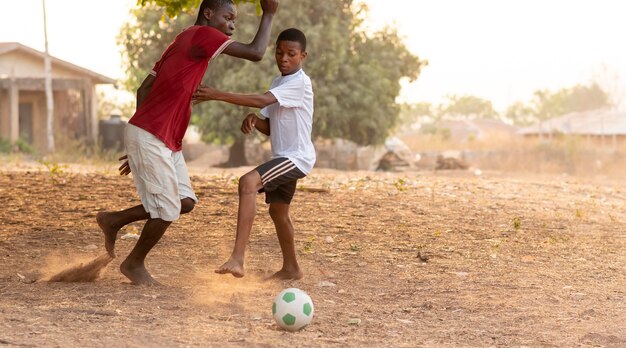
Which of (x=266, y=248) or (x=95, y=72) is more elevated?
(x=95, y=72)

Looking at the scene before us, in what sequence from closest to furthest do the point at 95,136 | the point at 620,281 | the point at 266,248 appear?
1. the point at 620,281
2. the point at 266,248
3. the point at 95,136

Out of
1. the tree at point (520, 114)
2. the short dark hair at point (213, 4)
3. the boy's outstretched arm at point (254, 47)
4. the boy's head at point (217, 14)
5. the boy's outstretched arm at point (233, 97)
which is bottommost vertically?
the boy's outstretched arm at point (233, 97)

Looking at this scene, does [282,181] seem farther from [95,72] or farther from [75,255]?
[95,72]

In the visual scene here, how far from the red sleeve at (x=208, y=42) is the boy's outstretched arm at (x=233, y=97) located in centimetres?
20

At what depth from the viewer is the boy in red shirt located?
599 cm

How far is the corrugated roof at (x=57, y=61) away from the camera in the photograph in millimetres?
31234

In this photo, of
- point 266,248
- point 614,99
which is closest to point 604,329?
point 266,248

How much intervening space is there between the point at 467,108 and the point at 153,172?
98450 mm

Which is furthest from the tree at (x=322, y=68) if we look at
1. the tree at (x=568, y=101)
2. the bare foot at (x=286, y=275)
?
the tree at (x=568, y=101)

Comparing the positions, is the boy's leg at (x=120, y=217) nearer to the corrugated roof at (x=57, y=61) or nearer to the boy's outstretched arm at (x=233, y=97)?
the boy's outstretched arm at (x=233, y=97)

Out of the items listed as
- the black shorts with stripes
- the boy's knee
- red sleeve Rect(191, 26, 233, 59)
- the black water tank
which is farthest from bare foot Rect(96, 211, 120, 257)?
the black water tank

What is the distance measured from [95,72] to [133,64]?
4.24 feet

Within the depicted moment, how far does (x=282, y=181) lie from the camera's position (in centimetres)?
641

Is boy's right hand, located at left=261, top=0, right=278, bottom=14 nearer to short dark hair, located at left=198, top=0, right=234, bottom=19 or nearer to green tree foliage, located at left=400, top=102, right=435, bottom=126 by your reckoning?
short dark hair, located at left=198, top=0, right=234, bottom=19
